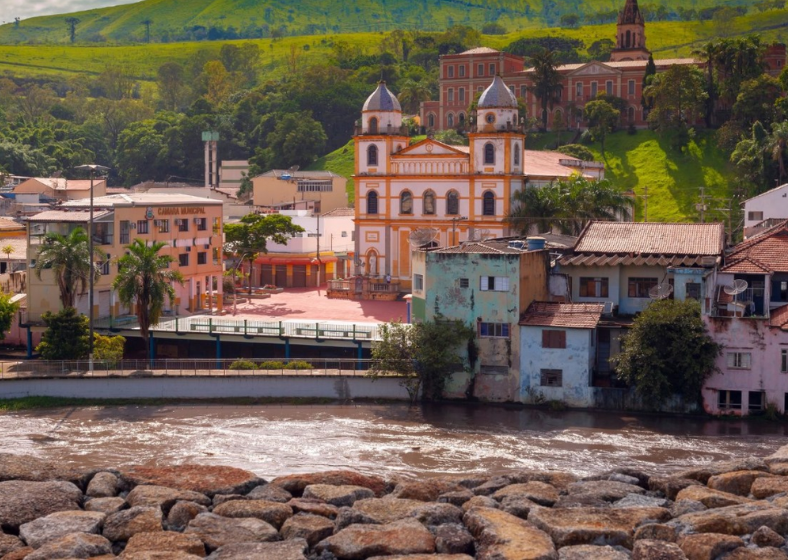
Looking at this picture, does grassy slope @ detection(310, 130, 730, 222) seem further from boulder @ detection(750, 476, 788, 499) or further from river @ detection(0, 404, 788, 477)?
boulder @ detection(750, 476, 788, 499)

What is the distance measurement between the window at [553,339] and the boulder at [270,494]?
654 inches

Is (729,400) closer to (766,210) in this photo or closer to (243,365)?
(243,365)

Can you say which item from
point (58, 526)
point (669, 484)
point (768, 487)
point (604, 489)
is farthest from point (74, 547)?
point (768, 487)

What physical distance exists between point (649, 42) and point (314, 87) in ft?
209

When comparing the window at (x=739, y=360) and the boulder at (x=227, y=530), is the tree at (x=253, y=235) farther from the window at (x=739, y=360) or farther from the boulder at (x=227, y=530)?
the boulder at (x=227, y=530)

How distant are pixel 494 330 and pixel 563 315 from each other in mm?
2462

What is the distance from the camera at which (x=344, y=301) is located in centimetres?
6850

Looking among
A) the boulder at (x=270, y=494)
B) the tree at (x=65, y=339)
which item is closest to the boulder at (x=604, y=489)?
the boulder at (x=270, y=494)

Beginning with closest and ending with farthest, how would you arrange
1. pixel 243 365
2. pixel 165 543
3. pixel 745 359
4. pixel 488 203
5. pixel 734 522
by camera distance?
pixel 165 543 < pixel 734 522 < pixel 745 359 < pixel 243 365 < pixel 488 203

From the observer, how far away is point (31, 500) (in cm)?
2822

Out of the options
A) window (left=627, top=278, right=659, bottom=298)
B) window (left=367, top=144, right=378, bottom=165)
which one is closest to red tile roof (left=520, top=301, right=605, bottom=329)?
window (left=627, top=278, right=659, bottom=298)

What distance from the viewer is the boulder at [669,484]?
3002 centimetres

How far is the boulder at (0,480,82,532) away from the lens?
2739 cm

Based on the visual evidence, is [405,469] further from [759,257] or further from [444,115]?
[444,115]
